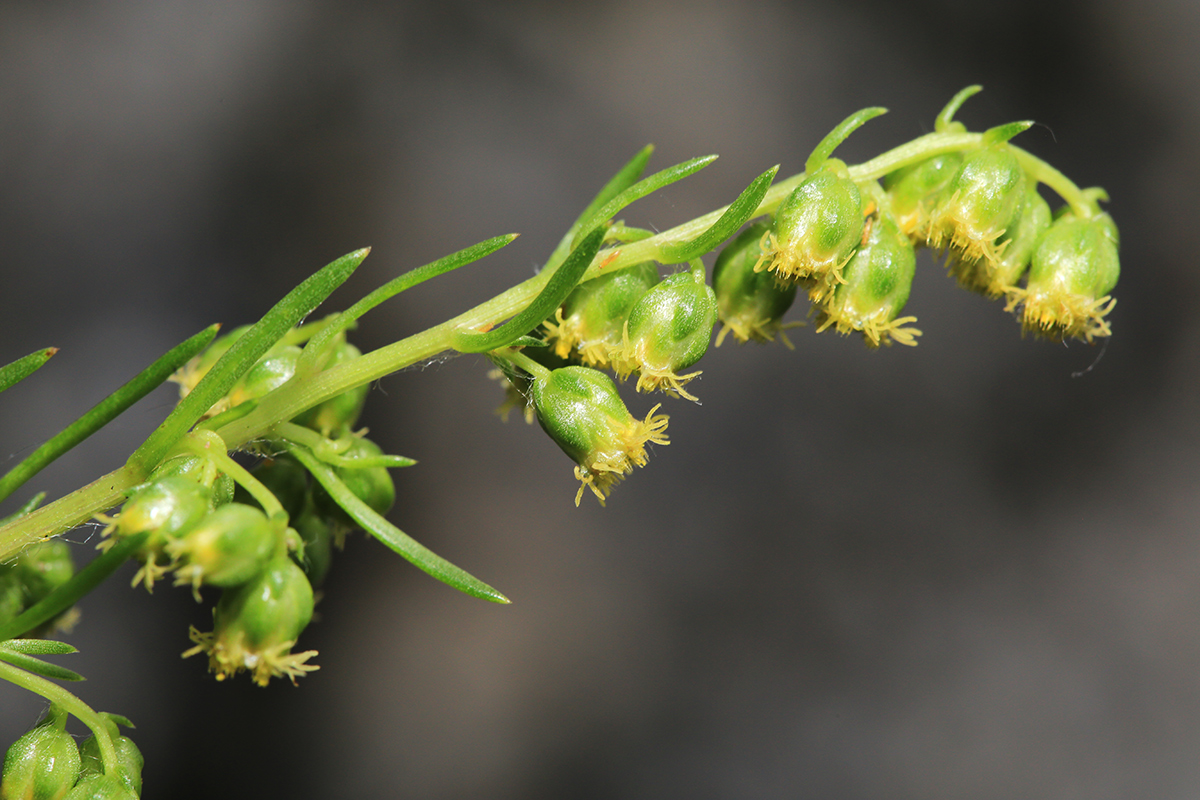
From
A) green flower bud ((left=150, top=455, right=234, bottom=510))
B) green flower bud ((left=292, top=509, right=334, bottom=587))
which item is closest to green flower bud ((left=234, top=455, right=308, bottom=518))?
green flower bud ((left=292, top=509, right=334, bottom=587))

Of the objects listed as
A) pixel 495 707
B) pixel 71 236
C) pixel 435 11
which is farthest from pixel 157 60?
pixel 495 707

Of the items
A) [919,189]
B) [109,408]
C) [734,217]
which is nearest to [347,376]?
[109,408]

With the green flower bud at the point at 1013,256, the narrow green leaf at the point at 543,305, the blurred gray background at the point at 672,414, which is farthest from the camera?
the blurred gray background at the point at 672,414

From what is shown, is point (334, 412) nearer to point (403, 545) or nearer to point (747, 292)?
point (403, 545)

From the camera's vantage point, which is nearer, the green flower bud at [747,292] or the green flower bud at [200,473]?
the green flower bud at [200,473]

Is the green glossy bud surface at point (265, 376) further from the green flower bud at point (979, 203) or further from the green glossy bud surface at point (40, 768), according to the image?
the green flower bud at point (979, 203)

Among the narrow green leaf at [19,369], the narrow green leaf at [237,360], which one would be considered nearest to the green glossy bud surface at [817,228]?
the narrow green leaf at [237,360]
